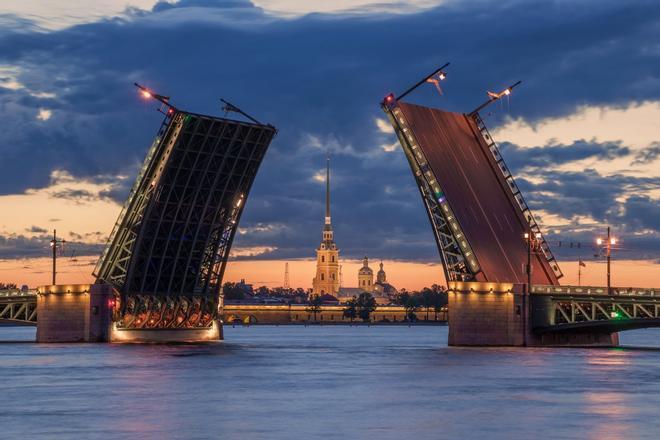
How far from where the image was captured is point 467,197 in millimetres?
83062

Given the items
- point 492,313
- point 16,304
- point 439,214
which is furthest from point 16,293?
point 492,313

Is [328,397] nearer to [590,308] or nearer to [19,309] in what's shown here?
[590,308]

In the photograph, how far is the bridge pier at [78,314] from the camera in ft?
285

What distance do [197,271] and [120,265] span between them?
6.42 metres

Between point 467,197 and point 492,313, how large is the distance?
7.09 m

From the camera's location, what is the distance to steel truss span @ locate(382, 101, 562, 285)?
8144 cm

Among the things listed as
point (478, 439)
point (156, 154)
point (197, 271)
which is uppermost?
point (156, 154)

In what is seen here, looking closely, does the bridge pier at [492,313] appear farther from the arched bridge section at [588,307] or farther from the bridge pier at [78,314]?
the bridge pier at [78,314]

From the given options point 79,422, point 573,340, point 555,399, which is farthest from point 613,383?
point 573,340

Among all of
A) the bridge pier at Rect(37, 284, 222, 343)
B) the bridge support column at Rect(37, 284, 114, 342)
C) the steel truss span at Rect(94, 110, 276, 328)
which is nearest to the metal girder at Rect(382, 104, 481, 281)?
the steel truss span at Rect(94, 110, 276, 328)

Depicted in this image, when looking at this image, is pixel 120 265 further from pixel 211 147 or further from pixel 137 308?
pixel 211 147

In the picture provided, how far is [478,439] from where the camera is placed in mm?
32156

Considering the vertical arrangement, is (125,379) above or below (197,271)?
below

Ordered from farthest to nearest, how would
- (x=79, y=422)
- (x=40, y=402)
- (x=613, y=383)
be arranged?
Answer: (x=613, y=383) < (x=40, y=402) < (x=79, y=422)
